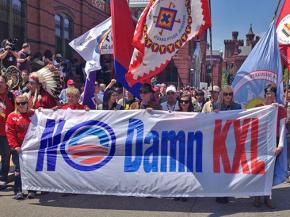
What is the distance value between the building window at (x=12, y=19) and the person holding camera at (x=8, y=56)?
3.76m

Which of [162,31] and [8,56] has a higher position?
[8,56]

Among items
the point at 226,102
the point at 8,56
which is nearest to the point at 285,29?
the point at 226,102

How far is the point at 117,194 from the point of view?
5.81 m

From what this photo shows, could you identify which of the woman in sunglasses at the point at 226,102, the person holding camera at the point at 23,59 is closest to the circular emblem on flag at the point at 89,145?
the woman in sunglasses at the point at 226,102

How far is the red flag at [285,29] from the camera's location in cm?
903

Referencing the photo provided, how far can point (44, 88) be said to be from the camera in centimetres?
646

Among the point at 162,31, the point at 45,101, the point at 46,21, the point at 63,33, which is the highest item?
the point at 46,21

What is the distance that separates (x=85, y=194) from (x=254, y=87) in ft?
10.8

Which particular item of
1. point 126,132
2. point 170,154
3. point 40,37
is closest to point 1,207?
point 126,132

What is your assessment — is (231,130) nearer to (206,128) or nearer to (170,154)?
(206,128)

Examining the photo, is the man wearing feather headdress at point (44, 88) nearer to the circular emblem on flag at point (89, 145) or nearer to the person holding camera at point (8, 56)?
the circular emblem on flag at point (89, 145)

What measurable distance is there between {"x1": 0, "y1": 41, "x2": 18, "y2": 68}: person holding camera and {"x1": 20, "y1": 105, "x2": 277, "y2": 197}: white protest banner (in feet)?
14.9

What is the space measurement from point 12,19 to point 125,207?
10504mm

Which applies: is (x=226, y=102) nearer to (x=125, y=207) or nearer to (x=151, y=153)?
(x=151, y=153)
